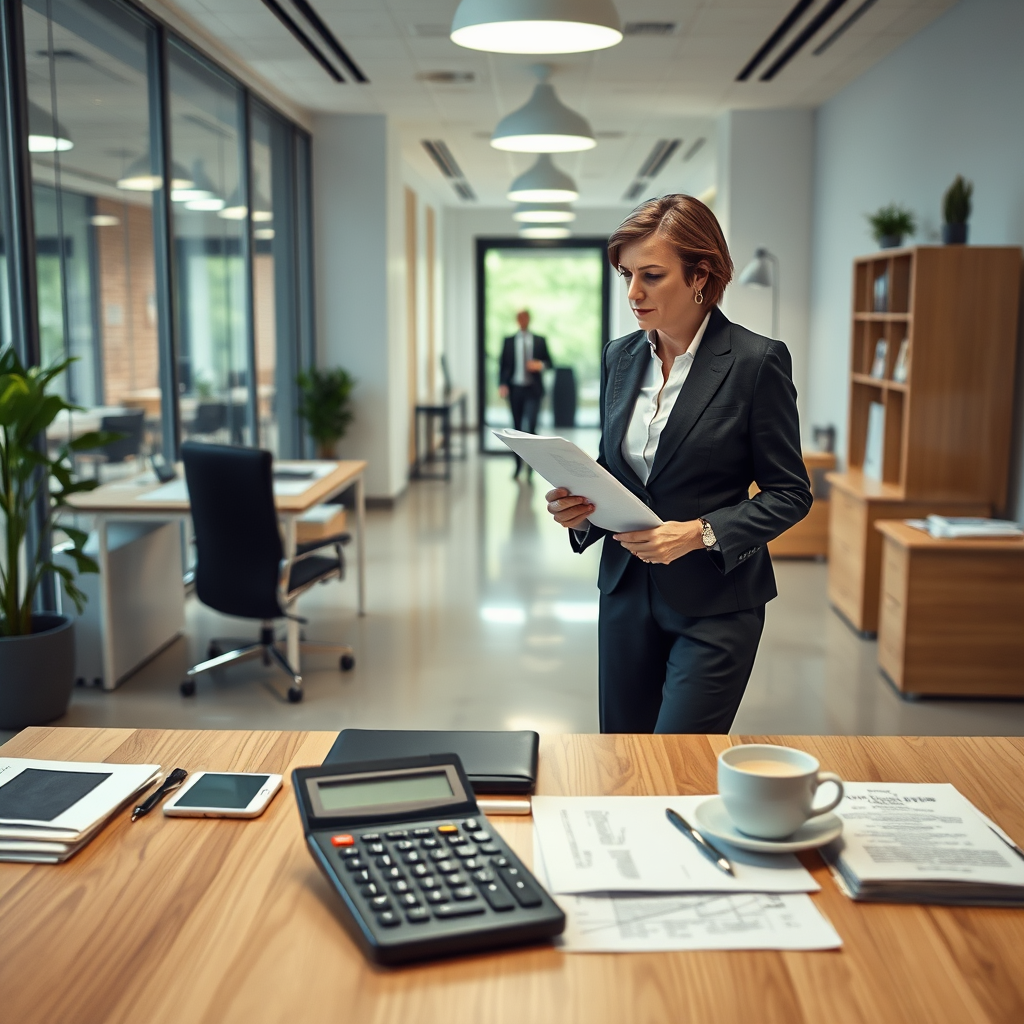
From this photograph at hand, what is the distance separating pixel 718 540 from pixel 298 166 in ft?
26.4

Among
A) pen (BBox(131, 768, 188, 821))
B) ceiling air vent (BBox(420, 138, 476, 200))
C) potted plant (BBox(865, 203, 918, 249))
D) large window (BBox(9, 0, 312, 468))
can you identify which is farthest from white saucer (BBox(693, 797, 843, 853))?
ceiling air vent (BBox(420, 138, 476, 200))

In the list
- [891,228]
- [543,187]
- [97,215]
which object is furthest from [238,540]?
[543,187]

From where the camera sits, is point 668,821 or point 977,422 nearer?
point 668,821

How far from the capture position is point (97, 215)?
17.4ft

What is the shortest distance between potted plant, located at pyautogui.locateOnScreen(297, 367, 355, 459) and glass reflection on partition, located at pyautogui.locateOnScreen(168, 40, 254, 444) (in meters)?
1.16

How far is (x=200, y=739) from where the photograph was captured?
5.37 feet

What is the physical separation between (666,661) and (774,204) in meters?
7.66

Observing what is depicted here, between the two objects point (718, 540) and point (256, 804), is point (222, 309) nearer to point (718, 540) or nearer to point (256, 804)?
point (718, 540)

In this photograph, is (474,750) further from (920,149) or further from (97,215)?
(920,149)

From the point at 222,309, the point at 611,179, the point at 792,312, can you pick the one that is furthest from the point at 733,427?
the point at 611,179

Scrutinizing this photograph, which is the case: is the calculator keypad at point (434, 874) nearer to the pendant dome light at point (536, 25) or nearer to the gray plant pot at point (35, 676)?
the pendant dome light at point (536, 25)

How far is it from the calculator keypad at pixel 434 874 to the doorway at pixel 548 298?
14986mm

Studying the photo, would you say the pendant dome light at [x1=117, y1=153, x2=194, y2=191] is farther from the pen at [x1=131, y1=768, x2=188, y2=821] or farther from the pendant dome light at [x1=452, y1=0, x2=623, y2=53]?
the pen at [x1=131, y1=768, x2=188, y2=821]

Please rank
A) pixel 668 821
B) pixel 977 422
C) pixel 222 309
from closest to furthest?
pixel 668 821, pixel 977 422, pixel 222 309
